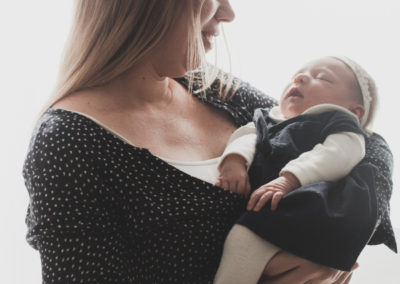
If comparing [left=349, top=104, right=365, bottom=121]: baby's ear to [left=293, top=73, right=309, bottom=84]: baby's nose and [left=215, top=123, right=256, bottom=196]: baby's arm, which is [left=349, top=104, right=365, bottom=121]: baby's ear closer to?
[left=293, top=73, right=309, bottom=84]: baby's nose

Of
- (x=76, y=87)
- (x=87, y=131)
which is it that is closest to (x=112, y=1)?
(x=76, y=87)

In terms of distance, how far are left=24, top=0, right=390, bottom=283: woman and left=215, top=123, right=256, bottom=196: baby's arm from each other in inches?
1.1

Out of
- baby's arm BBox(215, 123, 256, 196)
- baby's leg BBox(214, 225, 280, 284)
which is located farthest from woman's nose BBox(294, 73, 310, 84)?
baby's leg BBox(214, 225, 280, 284)

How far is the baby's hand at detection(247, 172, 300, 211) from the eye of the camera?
3.12 feet

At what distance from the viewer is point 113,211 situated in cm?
95

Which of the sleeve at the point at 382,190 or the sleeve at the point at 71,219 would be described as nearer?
the sleeve at the point at 71,219

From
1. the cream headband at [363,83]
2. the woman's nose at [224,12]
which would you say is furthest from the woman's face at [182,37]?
the cream headband at [363,83]

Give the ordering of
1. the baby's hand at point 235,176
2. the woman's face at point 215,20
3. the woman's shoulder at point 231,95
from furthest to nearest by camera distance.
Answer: the woman's shoulder at point 231,95, the woman's face at point 215,20, the baby's hand at point 235,176

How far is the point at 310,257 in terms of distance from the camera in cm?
93

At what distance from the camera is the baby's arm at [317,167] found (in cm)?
97

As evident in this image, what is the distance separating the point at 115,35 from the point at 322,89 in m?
0.57

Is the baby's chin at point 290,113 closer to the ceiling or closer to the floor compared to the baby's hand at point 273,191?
closer to the ceiling

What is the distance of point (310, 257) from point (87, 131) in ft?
1.83

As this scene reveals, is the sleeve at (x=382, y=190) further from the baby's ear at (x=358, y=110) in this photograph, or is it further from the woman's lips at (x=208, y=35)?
the woman's lips at (x=208, y=35)
